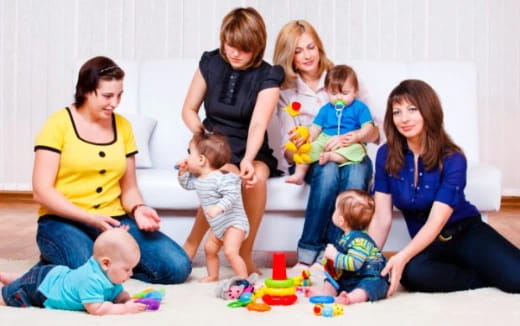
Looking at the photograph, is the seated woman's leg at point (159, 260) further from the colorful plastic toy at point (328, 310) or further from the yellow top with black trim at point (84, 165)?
the colorful plastic toy at point (328, 310)

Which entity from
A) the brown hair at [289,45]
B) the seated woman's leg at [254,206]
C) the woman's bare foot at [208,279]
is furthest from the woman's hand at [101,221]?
the brown hair at [289,45]

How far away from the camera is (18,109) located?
5.52 metres

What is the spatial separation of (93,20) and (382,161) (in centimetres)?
317

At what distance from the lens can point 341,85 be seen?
10.6ft

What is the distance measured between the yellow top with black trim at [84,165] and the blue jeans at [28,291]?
0.44 m

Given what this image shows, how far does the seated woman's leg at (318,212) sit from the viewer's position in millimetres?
3047

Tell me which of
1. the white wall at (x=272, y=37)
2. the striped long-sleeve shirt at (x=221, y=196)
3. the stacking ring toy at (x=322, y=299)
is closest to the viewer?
the stacking ring toy at (x=322, y=299)

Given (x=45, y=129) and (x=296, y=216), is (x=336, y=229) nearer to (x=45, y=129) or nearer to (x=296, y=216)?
(x=296, y=216)

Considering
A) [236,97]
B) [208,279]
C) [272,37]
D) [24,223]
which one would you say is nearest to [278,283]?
[208,279]

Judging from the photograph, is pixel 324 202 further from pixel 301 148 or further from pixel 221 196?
pixel 221 196

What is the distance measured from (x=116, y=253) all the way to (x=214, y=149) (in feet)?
2.25

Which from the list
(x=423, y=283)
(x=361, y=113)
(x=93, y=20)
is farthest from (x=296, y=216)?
(x=93, y=20)

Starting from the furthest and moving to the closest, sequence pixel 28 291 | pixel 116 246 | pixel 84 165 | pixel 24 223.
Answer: pixel 24 223
pixel 84 165
pixel 28 291
pixel 116 246

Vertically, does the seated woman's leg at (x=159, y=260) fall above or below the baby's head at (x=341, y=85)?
below
